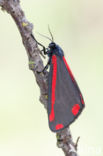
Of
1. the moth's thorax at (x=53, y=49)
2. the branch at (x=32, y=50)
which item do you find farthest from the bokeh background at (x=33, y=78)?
the branch at (x=32, y=50)

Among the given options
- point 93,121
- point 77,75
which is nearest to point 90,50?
point 77,75

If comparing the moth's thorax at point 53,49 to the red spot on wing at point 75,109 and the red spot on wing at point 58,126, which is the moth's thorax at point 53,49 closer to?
the red spot on wing at point 75,109

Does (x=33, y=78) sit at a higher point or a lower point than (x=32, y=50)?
higher

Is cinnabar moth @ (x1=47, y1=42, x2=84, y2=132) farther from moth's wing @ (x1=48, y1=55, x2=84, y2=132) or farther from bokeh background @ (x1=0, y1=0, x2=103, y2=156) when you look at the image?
bokeh background @ (x1=0, y1=0, x2=103, y2=156)

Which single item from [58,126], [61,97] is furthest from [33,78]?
[58,126]

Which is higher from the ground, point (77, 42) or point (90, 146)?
point (77, 42)

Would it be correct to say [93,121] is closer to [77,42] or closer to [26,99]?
[26,99]

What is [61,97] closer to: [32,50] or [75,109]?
[75,109]
